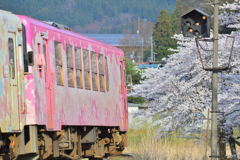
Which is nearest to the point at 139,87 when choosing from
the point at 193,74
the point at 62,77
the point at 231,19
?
the point at 193,74

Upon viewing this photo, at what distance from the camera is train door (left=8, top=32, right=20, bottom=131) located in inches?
581

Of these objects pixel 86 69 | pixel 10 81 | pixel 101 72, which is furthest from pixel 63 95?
pixel 101 72

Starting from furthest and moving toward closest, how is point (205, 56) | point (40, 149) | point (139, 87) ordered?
1. point (139, 87)
2. point (205, 56)
3. point (40, 149)

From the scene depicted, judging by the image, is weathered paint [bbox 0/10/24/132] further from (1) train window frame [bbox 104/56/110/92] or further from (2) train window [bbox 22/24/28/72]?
(1) train window frame [bbox 104/56/110/92]

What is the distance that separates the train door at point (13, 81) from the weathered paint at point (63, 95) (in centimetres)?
61

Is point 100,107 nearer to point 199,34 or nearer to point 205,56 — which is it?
point 199,34

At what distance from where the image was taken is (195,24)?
50.9 feet

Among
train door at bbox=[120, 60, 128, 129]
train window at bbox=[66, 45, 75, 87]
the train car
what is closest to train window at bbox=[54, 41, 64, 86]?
the train car

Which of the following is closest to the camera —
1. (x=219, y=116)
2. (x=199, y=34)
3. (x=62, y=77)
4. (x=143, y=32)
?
(x=199, y=34)

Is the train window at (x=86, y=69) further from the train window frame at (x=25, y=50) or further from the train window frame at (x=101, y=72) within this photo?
the train window frame at (x=25, y=50)

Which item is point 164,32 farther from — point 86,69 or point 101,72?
point 86,69

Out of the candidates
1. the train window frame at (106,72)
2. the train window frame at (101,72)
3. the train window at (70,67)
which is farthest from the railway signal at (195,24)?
the train window frame at (106,72)

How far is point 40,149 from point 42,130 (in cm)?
53

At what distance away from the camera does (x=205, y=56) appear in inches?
1112
